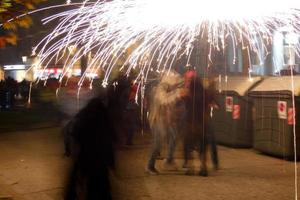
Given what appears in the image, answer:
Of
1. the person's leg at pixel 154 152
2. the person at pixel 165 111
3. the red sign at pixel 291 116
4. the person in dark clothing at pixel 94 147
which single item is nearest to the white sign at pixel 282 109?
the red sign at pixel 291 116

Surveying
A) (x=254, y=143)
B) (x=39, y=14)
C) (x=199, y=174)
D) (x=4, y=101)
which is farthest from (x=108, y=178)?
(x=4, y=101)

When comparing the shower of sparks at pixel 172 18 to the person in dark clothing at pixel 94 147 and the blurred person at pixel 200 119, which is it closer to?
the blurred person at pixel 200 119

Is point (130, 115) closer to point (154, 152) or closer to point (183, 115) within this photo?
point (183, 115)

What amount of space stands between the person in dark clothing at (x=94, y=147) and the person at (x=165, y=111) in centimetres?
323

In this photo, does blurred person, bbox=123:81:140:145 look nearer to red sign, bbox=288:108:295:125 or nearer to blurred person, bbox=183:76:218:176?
blurred person, bbox=183:76:218:176

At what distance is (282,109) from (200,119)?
6.58 feet

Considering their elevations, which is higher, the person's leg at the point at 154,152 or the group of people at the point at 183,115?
the group of people at the point at 183,115

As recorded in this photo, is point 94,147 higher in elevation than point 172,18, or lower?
lower

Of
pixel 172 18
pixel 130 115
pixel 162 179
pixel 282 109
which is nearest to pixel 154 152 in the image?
pixel 162 179

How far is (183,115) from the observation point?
10.3 meters

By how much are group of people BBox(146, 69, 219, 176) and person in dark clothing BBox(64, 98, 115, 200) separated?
324 centimetres

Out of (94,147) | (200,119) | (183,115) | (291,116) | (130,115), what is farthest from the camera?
(130,115)

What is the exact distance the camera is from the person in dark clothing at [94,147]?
6543 mm

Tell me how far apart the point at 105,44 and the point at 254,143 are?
148 inches
